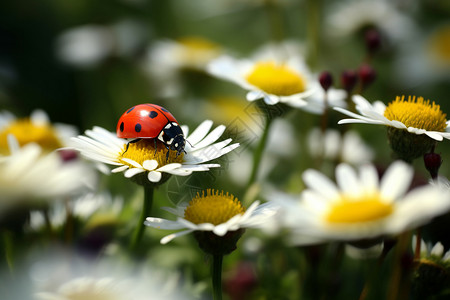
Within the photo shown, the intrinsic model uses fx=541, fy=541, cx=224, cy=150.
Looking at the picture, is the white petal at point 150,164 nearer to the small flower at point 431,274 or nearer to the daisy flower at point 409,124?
the daisy flower at point 409,124

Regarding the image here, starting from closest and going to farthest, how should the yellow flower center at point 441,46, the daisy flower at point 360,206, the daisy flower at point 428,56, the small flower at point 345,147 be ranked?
the daisy flower at point 360,206
the small flower at point 345,147
the daisy flower at point 428,56
the yellow flower center at point 441,46

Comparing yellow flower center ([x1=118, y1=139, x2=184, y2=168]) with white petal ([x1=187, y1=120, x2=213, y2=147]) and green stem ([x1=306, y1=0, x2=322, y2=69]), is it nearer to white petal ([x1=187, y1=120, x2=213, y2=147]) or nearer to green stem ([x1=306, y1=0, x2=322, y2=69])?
white petal ([x1=187, y1=120, x2=213, y2=147])

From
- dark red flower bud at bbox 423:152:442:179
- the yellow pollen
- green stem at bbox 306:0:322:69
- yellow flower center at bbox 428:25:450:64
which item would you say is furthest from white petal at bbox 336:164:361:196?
yellow flower center at bbox 428:25:450:64

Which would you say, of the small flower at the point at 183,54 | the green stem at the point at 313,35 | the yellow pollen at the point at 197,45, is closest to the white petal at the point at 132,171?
the green stem at the point at 313,35

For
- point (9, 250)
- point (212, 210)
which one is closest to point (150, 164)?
point (212, 210)

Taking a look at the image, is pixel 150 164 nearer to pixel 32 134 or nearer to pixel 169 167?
pixel 169 167

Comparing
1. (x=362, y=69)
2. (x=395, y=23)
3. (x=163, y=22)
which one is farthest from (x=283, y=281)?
(x=163, y=22)
